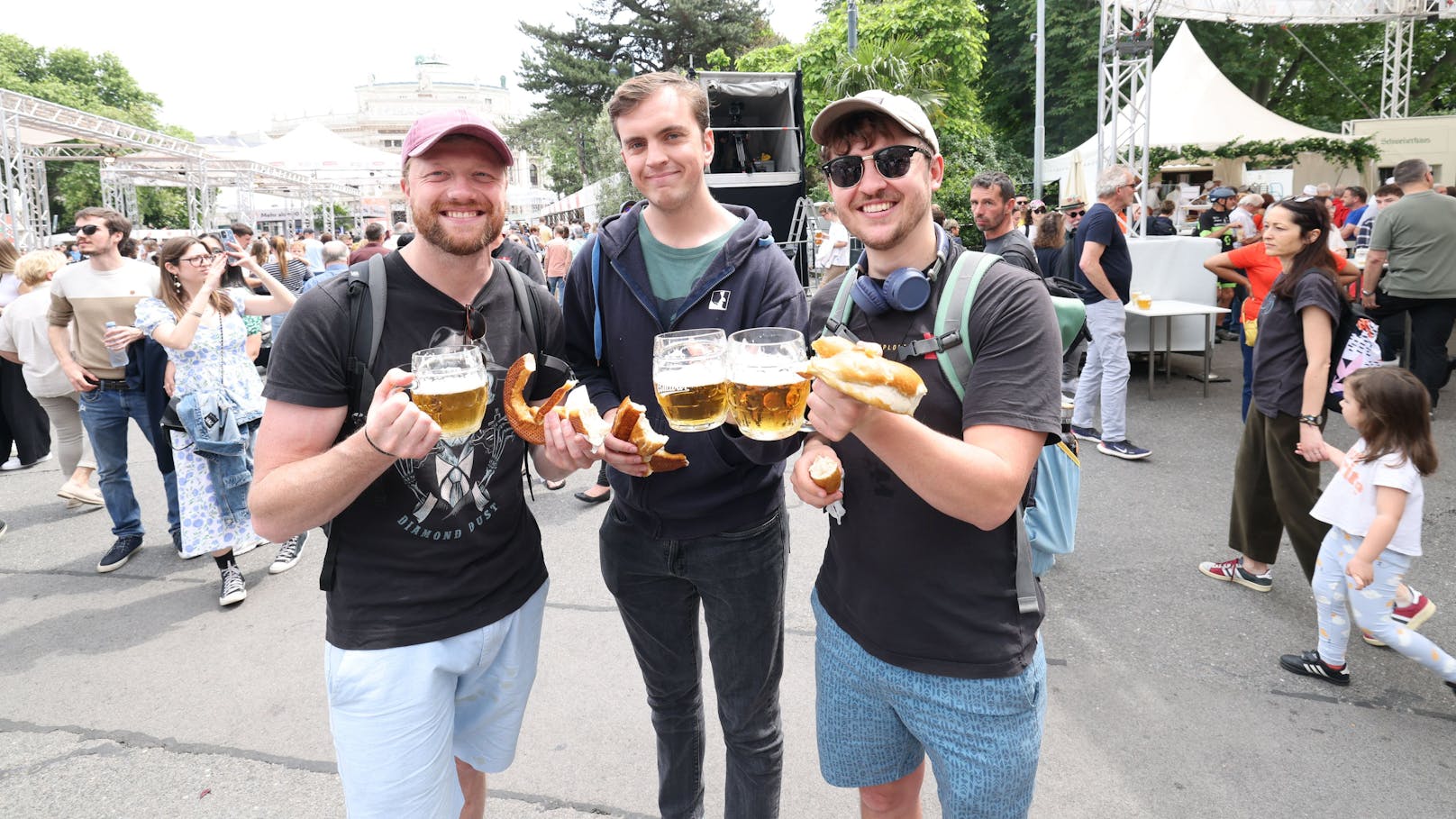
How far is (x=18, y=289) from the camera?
7.73 meters

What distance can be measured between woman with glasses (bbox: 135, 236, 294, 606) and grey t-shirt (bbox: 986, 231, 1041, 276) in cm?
476

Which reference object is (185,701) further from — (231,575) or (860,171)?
(860,171)

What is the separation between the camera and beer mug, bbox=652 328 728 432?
1.59m

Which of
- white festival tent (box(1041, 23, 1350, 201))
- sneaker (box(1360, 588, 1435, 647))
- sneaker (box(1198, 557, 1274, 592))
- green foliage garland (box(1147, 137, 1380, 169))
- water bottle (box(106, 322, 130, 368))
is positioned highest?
white festival tent (box(1041, 23, 1350, 201))

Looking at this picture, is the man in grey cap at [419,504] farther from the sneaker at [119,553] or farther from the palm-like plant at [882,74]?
the palm-like plant at [882,74]

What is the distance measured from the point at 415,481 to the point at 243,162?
27.4 meters

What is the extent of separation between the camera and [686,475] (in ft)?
7.49

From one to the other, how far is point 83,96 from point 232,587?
63248 millimetres

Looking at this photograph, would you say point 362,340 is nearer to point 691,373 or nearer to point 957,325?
point 691,373

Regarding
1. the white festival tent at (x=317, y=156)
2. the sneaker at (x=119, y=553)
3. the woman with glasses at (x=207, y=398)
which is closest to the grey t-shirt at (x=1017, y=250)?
the woman with glasses at (x=207, y=398)

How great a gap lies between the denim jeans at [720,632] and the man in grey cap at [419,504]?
394 millimetres

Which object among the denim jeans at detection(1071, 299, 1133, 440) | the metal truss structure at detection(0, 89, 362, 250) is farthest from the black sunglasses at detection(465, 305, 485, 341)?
the metal truss structure at detection(0, 89, 362, 250)

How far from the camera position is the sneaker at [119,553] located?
5523 mm

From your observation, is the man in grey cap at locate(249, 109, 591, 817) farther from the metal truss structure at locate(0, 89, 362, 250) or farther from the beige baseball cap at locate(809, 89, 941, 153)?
the metal truss structure at locate(0, 89, 362, 250)
